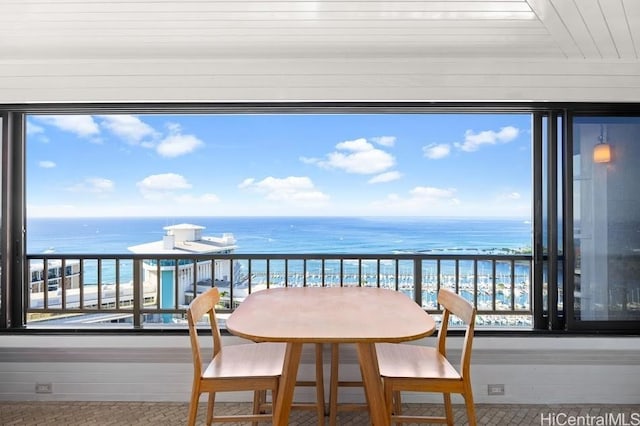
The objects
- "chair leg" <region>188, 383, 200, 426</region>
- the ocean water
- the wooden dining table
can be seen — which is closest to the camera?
the wooden dining table

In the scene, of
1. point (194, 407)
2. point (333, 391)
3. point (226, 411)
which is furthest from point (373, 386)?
point (226, 411)

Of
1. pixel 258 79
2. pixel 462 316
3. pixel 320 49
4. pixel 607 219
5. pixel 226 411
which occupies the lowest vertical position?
pixel 226 411

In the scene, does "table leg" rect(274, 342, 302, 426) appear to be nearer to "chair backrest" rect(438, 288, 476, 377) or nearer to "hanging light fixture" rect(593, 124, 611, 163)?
"chair backrest" rect(438, 288, 476, 377)

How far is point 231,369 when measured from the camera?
174 centimetres

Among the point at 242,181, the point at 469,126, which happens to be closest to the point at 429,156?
the point at 469,126

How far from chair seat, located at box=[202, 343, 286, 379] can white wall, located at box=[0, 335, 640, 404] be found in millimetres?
485

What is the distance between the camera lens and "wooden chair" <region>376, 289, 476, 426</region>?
5.34 ft

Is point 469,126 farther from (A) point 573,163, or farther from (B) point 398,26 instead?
(B) point 398,26

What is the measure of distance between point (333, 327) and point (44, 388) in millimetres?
2265

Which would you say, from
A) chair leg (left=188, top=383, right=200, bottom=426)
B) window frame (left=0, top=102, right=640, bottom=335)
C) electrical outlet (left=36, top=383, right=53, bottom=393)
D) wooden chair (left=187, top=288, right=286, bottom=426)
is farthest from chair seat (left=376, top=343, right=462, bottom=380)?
electrical outlet (left=36, top=383, right=53, bottom=393)

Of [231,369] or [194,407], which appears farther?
[231,369]

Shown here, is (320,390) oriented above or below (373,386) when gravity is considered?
below

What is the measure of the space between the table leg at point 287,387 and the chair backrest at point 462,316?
779 millimetres

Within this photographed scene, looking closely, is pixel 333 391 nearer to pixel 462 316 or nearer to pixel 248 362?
pixel 248 362
